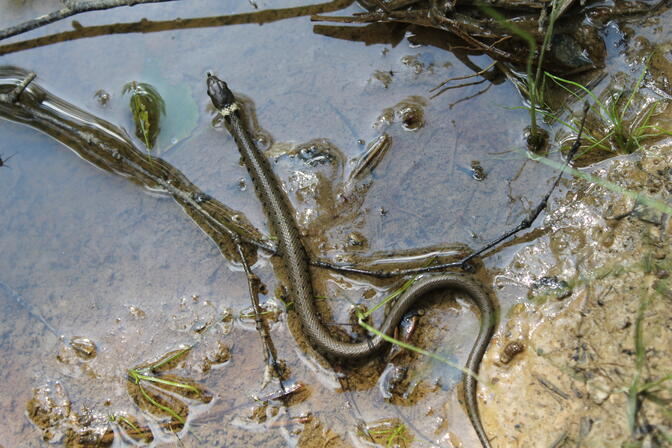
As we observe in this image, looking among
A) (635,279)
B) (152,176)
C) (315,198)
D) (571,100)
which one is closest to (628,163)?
(571,100)

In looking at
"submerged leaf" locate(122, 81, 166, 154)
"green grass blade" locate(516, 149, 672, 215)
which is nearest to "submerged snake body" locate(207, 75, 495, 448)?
"submerged leaf" locate(122, 81, 166, 154)

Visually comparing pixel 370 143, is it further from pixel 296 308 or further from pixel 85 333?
pixel 85 333

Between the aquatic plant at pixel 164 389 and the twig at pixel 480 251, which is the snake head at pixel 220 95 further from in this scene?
the aquatic plant at pixel 164 389

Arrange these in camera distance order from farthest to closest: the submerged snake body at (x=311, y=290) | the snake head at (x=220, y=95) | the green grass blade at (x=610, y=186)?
the snake head at (x=220, y=95) < the submerged snake body at (x=311, y=290) < the green grass blade at (x=610, y=186)

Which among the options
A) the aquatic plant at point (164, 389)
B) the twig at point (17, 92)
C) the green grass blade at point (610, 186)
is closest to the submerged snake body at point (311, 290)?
the aquatic plant at point (164, 389)

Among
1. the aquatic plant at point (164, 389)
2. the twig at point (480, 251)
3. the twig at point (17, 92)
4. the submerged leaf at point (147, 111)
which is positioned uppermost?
the twig at point (17, 92)

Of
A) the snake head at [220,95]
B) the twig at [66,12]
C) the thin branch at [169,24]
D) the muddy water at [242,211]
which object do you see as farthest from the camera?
the thin branch at [169,24]

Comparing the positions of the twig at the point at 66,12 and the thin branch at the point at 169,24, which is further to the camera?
the thin branch at the point at 169,24
